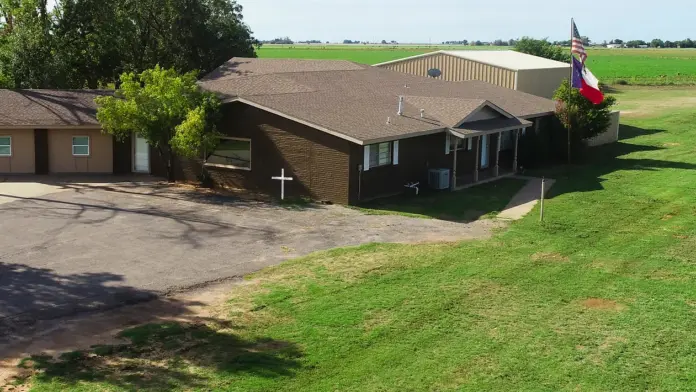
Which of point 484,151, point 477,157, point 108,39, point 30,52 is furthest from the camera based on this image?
point 108,39

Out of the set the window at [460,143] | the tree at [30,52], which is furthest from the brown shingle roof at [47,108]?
the window at [460,143]

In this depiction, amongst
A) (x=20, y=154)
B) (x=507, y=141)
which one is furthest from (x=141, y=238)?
(x=507, y=141)

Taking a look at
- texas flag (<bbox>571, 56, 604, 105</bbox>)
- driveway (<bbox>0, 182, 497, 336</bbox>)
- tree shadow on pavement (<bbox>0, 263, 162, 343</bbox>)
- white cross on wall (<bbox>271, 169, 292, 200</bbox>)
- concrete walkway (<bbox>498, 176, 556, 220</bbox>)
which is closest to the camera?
tree shadow on pavement (<bbox>0, 263, 162, 343</bbox>)

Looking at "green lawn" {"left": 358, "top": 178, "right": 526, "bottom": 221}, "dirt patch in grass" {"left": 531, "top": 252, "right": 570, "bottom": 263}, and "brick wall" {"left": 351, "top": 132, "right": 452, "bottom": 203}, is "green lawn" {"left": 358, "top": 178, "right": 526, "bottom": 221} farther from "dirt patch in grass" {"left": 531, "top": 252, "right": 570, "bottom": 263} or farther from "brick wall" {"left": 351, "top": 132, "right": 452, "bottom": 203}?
"dirt patch in grass" {"left": 531, "top": 252, "right": 570, "bottom": 263}

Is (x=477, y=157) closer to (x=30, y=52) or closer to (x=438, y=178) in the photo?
(x=438, y=178)

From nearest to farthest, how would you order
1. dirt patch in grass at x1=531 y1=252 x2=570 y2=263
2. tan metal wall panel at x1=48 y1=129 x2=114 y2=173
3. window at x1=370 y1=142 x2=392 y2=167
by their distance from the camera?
1. dirt patch in grass at x1=531 y1=252 x2=570 y2=263
2. window at x1=370 y1=142 x2=392 y2=167
3. tan metal wall panel at x1=48 y1=129 x2=114 y2=173

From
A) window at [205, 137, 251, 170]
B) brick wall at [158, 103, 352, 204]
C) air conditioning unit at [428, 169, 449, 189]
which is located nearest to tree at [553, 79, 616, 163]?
air conditioning unit at [428, 169, 449, 189]

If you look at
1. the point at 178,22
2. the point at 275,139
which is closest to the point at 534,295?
the point at 275,139

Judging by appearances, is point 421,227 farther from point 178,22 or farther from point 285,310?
point 178,22
